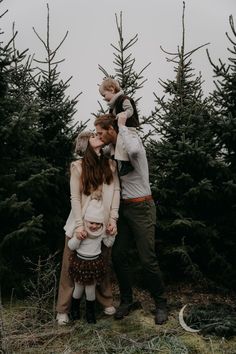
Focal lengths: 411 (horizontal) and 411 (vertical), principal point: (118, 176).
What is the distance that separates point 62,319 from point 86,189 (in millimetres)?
1590

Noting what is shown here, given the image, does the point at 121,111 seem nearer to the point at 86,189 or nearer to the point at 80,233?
the point at 86,189

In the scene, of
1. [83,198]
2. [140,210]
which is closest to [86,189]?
[83,198]

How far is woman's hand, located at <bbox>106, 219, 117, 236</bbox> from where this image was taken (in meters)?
4.75

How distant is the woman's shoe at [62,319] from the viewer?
486 centimetres

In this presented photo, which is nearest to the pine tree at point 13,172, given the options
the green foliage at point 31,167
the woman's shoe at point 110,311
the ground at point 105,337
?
the green foliage at point 31,167

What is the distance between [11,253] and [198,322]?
2.85 metres

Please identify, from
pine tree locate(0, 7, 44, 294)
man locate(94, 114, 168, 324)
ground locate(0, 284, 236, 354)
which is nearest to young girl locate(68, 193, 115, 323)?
man locate(94, 114, 168, 324)

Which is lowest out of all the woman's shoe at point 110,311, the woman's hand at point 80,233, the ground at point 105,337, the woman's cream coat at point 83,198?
the ground at point 105,337

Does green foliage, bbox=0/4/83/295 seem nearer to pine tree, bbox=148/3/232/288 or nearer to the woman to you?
the woman

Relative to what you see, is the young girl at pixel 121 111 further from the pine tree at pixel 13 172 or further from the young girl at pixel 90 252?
the pine tree at pixel 13 172

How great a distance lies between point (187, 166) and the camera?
6.27 metres

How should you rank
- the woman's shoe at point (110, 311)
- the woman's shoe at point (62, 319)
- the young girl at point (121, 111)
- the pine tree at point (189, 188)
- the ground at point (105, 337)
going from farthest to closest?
the pine tree at point (189, 188) < the woman's shoe at point (110, 311) < the woman's shoe at point (62, 319) < the young girl at point (121, 111) < the ground at point (105, 337)

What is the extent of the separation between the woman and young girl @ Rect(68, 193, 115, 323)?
8cm

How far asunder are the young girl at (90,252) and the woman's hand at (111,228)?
58 mm
